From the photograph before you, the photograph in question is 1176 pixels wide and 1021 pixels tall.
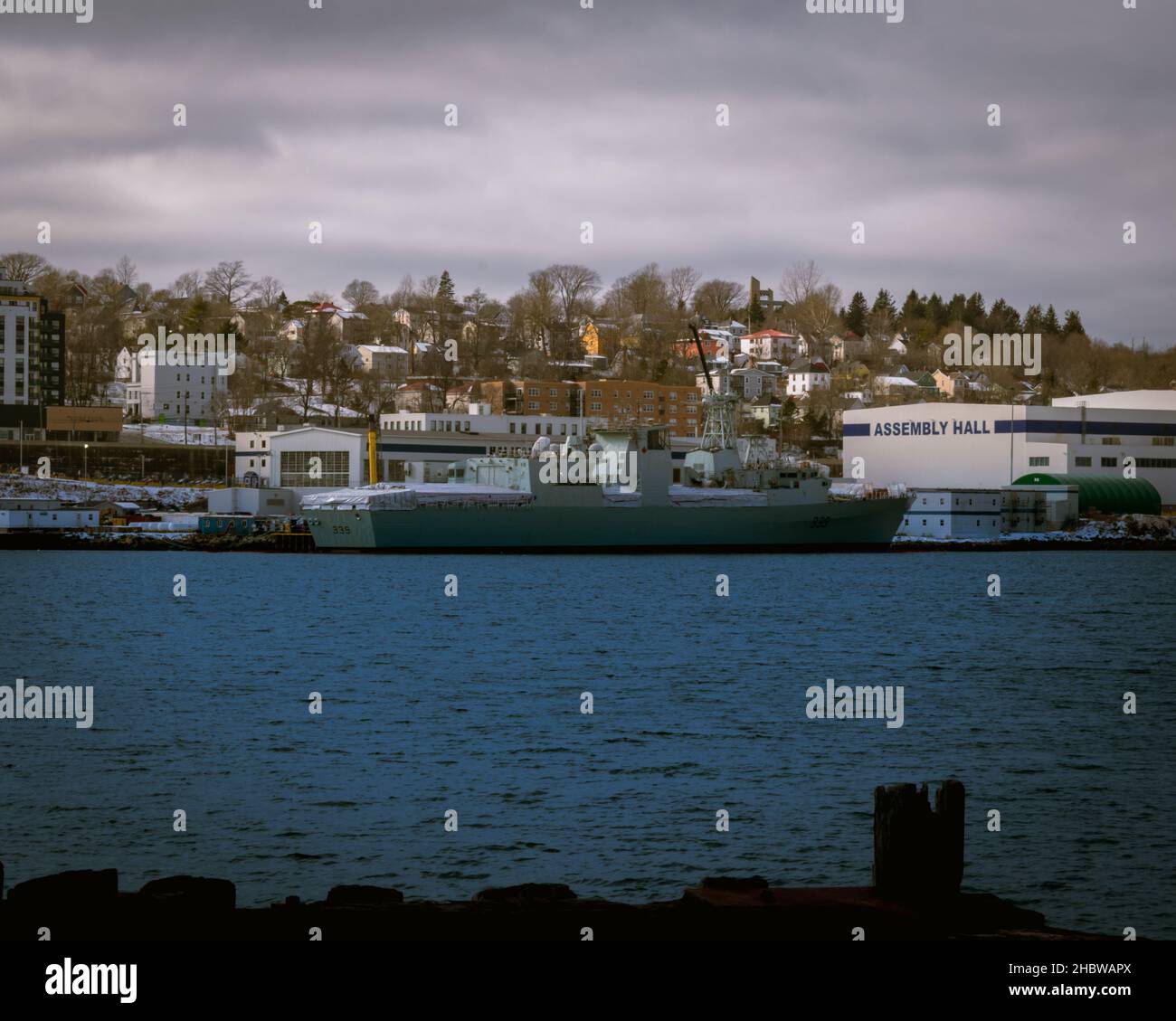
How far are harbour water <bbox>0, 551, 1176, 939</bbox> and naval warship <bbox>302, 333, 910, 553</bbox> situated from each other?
2166 cm

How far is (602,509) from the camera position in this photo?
221ft

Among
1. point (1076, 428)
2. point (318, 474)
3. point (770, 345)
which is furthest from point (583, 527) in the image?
point (770, 345)

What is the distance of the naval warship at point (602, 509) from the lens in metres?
67.4

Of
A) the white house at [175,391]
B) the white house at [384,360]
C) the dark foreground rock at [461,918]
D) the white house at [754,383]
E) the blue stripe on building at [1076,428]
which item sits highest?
the white house at [384,360]

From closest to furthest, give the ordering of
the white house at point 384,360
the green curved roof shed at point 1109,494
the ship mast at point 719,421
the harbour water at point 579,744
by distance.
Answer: the harbour water at point 579,744, the ship mast at point 719,421, the green curved roof shed at point 1109,494, the white house at point 384,360

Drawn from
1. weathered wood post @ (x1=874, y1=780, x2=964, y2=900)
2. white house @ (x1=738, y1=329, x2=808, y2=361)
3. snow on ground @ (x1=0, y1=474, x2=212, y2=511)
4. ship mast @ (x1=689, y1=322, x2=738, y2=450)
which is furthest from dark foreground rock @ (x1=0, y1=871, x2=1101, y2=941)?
white house @ (x1=738, y1=329, x2=808, y2=361)

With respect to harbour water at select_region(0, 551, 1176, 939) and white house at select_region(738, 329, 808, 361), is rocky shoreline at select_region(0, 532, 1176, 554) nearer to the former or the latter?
harbour water at select_region(0, 551, 1176, 939)

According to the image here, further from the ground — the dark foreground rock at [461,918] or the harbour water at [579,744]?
the dark foreground rock at [461,918]

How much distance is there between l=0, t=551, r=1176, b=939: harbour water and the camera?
14.1m

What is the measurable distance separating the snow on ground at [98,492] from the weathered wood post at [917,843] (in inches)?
3279

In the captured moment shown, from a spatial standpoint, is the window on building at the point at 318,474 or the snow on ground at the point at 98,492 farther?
the snow on ground at the point at 98,492

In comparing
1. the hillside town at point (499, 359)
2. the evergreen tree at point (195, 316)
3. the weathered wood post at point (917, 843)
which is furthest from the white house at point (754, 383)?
the weathered wood post at point (917, 843)

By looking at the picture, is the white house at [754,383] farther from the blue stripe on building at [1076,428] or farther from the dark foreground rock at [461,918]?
the dark foreground rock at [461,918]

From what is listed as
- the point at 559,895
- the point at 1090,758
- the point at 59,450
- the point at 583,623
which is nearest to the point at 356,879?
the point at 559,895
